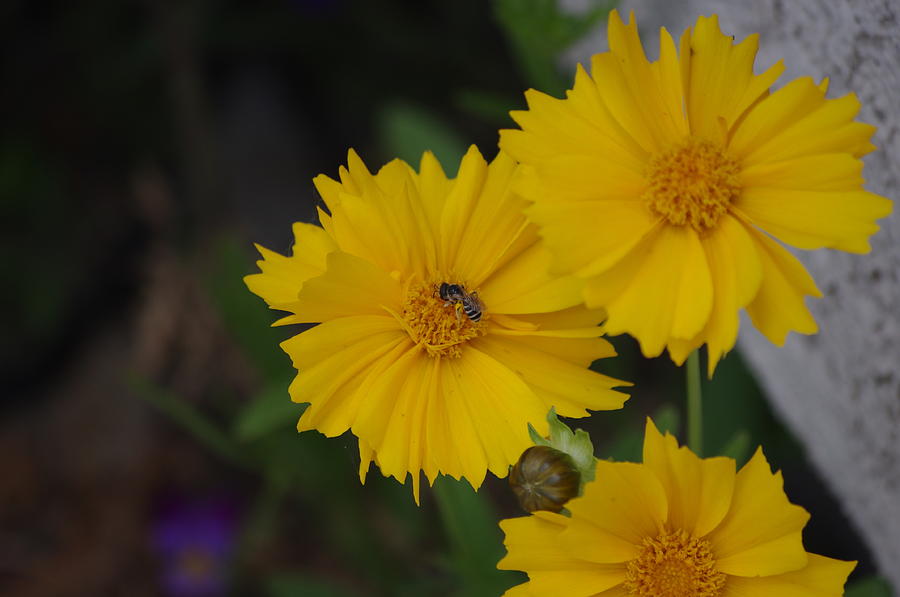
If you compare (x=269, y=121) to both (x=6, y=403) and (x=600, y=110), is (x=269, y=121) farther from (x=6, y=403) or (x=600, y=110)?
(x=600, y=110)

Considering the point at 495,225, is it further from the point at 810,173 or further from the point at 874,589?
the point at 874,589

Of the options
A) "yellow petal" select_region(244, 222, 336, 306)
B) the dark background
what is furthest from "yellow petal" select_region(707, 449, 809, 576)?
the dark background

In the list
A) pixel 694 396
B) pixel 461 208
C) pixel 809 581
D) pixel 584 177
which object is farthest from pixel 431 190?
pixel 809 581

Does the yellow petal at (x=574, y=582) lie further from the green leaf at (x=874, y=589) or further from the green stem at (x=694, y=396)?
the green leaf at (x=874, y=589)

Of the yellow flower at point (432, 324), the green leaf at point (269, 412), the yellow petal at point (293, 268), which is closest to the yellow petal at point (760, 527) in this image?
the yellow flower at point (432, 324)

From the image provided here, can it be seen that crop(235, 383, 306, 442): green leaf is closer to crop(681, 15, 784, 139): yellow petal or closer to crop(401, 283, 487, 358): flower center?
crop(401, 283, 487, 358): flower center

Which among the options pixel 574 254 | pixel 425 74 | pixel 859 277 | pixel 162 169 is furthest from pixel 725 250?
pixel 162 169
